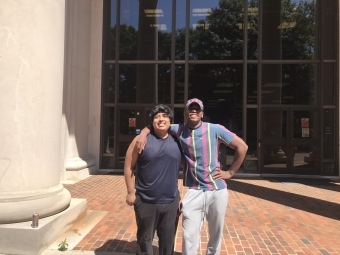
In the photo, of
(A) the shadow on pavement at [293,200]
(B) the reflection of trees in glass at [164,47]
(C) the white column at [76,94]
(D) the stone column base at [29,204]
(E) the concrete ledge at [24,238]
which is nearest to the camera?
(E) the concrete ledge at [24,238]

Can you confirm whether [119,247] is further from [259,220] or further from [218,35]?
[218,35]

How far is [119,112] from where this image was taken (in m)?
11.0

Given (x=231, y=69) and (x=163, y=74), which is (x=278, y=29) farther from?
(x=163, y=74)

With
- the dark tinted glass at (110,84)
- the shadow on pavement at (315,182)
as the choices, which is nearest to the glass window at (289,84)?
the shadow on pavement at (315,182)

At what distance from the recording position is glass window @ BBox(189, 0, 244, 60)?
10930 millimetres

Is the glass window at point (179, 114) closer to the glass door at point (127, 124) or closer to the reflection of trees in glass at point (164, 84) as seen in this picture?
the reflection of trees in glass at point (164, 84)

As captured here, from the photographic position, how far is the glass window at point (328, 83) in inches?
410

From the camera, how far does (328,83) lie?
1046cm

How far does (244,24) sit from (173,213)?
9.50 metres

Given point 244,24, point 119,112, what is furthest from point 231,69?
point 119,112

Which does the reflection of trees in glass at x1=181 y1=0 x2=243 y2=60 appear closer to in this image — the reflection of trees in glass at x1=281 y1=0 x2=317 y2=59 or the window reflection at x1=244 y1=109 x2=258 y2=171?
Answer: the reflection of trees in glass at x1=281 y1=0 x2=317 y2=59

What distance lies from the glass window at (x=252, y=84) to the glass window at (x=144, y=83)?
2773 millimetres

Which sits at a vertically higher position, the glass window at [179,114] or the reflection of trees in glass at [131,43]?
the reflection of trees in glass at [131,43]

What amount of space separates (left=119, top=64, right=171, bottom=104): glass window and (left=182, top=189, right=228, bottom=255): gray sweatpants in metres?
8.17
